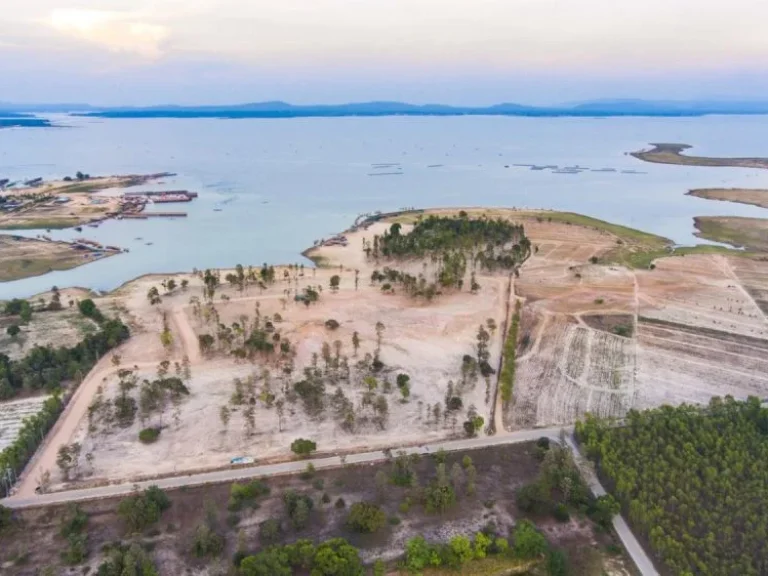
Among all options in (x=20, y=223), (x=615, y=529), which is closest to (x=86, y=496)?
(x=615, y=529)

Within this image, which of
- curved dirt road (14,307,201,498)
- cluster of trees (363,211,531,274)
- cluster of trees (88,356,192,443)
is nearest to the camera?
curved dirt road (14,307,201,498)

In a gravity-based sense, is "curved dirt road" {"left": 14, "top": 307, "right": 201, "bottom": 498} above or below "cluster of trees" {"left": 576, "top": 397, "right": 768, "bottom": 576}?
below

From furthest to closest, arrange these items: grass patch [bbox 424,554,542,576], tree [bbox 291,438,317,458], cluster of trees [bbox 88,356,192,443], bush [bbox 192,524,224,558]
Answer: cluster of trees [bbox 88,356,192,443], tree [bbox 291,438,317,458], bush [bbox 192,524,224,558], grass patch [bbox 424,554,542,576]

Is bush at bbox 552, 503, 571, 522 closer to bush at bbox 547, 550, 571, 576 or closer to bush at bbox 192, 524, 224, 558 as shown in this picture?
bush at bbox 547, 550, 571, 576

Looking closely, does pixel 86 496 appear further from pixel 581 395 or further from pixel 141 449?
pixel 581 395

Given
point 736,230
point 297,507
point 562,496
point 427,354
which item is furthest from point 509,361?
point 736,230

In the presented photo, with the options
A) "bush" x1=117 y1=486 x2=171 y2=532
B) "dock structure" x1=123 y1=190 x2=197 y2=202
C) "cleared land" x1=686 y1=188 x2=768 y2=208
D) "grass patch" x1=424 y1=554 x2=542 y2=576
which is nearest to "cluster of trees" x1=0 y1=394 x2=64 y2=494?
"bush" x1=117 y1=486 x2=171 y2=532

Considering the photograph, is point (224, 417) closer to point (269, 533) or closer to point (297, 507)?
point (297, 507)
